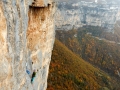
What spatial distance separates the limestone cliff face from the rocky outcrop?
227 ft

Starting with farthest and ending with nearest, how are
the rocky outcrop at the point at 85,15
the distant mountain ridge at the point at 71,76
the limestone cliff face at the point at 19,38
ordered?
the rocky outcrop at the point at 85,15
the distant mountain ridge at the point at 71,76
the limestone cliff face at the point at 19,38

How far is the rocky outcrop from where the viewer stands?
3214 inches

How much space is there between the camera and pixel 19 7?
7238 millimetres

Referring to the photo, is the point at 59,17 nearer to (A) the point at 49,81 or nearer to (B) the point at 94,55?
(B) the point at 94,55

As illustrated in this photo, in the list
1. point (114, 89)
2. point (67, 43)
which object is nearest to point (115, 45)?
point (67, 43)

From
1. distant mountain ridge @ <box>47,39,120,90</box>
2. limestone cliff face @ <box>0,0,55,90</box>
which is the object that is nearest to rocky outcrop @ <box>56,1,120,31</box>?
distant mountain ridge @ <box>47,39,120,90</box>

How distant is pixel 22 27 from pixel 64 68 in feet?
105

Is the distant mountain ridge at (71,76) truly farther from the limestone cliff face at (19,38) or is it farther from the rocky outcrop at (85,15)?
the rocky outcrop at (85,15)

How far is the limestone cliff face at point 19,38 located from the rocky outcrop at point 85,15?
69.3 m

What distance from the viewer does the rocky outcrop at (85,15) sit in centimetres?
8162

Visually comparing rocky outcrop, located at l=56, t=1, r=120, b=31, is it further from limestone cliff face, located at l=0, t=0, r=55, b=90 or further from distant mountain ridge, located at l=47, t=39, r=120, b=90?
limestone cliff face, located at l=0, t=0, r=55, b=90

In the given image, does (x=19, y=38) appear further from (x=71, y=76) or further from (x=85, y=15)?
(x=85, y=15)

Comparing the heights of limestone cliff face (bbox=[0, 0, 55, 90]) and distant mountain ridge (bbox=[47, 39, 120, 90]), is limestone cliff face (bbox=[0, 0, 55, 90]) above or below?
above

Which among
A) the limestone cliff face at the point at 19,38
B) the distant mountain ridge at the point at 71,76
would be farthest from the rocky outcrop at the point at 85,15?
the limestone cliff face at the point at 19,38
